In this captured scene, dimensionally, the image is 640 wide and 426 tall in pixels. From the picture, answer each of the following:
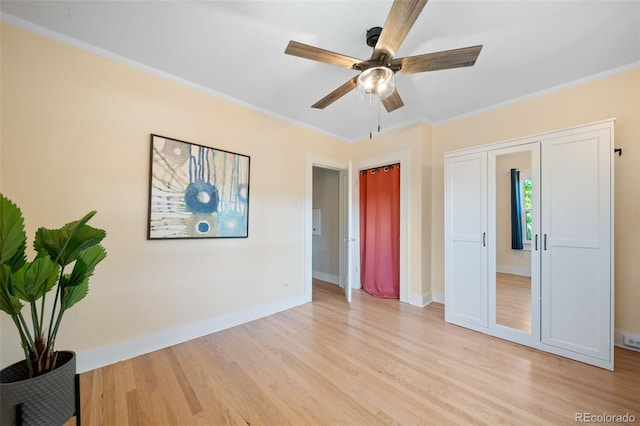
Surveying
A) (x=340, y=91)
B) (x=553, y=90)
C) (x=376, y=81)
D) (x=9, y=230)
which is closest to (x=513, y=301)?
(x=553, y=90)

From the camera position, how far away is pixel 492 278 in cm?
251

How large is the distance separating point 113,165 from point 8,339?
141 cm

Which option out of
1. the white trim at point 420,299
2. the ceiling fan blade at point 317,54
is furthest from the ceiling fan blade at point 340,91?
the white trim at point 420,299

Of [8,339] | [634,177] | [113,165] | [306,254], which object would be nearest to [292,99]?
[113,165]

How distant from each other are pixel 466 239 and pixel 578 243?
0.87m

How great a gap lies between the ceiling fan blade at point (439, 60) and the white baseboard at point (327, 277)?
3.70 metres

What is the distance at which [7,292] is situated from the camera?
97 cm

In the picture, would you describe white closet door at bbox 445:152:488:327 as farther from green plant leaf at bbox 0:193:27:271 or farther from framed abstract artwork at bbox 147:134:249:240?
green plant leaf at bbox 0:193:27:271

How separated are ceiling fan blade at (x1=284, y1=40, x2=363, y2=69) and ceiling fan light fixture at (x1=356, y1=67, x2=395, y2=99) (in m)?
0.12

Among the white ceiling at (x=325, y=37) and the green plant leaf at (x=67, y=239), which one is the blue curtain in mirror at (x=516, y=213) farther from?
the green plant leaf at (x=67, y=239)

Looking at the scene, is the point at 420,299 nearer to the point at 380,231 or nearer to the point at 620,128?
the point at 380,231

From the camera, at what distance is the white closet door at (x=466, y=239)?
2.59 metres

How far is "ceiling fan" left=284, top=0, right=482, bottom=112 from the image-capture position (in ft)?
4.25

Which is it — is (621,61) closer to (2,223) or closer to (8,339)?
(2,223)
